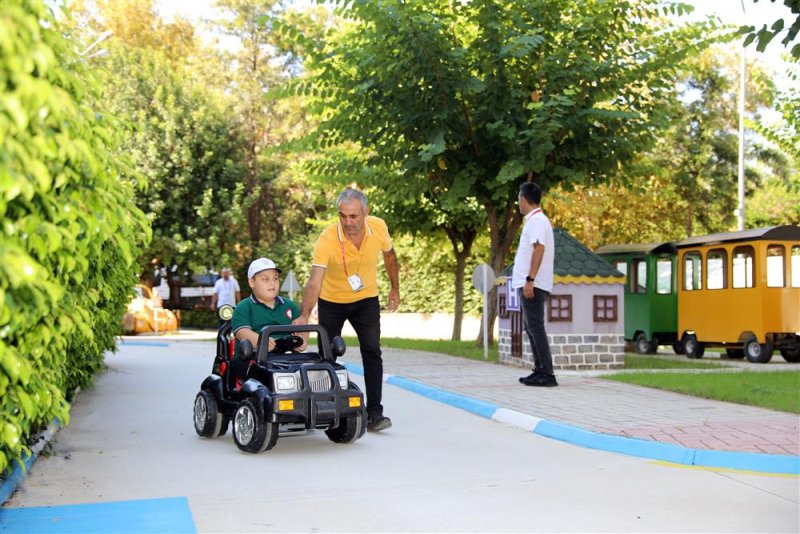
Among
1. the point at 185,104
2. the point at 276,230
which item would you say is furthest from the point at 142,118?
the point at 276,230

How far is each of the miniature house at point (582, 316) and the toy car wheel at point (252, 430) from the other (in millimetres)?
7337

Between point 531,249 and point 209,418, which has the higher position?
point 531,249

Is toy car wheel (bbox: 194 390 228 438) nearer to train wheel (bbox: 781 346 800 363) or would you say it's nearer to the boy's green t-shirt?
the boy's green t-shirt

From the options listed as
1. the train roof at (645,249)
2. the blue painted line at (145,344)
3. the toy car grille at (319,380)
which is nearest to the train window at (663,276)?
the train roof at (645,249)

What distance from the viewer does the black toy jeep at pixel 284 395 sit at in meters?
7.05

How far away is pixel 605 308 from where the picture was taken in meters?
14.4

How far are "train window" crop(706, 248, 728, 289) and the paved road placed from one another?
10807 millimetres

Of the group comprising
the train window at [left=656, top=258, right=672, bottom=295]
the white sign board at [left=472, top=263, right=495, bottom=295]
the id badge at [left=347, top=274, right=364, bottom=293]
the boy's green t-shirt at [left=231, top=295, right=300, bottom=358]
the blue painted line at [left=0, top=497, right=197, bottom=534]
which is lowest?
the blue painted line at [left=0, top=497, right=197, bottom=534]

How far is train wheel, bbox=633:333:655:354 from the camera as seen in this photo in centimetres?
2003

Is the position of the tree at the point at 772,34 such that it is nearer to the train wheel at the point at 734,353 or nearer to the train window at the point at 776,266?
the train window at the point at 776,266

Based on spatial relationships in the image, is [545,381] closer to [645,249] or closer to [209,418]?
[209,418]

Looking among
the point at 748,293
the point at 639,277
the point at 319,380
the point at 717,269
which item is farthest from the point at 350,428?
the point at 639,277

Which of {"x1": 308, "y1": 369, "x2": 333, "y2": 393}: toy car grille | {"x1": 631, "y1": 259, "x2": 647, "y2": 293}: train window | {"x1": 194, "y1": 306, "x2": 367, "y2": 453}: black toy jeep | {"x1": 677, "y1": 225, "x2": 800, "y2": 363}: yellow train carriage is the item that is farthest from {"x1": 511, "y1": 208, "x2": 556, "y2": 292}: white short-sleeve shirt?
{"x1": 631, "y1": 259, "x2": 647, "y2": 293}: train window

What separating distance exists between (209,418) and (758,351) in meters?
12.3
